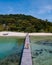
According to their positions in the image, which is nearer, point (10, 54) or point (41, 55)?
point (41, 55)

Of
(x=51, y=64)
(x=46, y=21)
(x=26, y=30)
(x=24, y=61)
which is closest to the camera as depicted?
(x=24, y=61)

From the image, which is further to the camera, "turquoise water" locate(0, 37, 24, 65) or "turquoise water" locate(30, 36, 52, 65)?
"turquoise water" locate(0, 37, 24, 65)

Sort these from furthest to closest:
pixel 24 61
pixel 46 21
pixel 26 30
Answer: pixel 46 21, pixel 26 30, pixel 24 61

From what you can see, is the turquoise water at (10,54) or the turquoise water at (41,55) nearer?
the turquoise water at (41,55)

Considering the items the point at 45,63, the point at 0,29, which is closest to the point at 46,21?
the point at 0,29

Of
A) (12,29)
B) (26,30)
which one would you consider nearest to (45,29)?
(26,30)

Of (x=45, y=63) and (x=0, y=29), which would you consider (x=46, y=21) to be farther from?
(x=45, y=63)

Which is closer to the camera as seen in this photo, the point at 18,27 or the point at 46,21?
the point at 18,27

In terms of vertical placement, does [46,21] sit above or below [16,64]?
above

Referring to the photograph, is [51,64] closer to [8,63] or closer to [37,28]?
[8,63]
